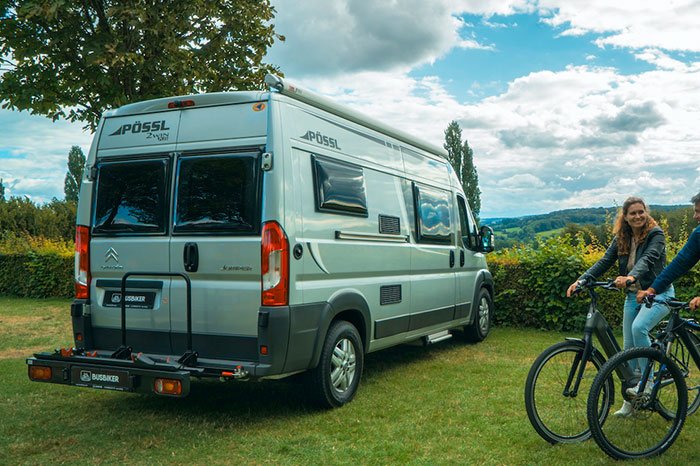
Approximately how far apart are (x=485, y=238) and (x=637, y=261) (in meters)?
4.27

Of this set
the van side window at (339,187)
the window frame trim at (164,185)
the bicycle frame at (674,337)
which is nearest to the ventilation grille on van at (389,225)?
the van side window at (339,187)

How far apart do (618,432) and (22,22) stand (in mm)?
11678

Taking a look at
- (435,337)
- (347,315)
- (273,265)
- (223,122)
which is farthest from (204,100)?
(435,337)

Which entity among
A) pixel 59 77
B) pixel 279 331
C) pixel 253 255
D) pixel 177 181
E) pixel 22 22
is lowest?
pixel 279 331

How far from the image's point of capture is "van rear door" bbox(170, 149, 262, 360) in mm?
5422

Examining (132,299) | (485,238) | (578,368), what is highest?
(485,238)

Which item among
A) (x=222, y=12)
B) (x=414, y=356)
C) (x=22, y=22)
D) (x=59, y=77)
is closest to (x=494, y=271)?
(x=414, y=356)

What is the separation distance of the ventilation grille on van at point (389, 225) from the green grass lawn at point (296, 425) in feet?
5.57

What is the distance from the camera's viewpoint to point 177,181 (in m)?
5.75

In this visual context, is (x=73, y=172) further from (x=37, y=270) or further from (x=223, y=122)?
(x=223, y=122)

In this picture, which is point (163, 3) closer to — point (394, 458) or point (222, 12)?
point (222, 12)

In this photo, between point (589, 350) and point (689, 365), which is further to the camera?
point (689, 365)

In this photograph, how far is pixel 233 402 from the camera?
6.50m

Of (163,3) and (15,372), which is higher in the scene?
(163,3)
